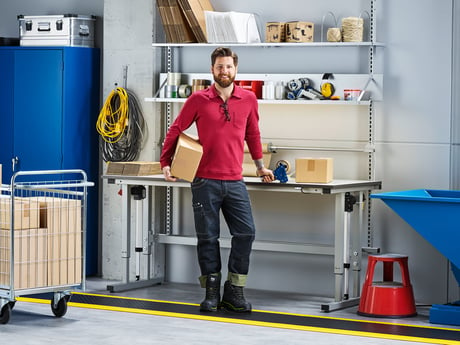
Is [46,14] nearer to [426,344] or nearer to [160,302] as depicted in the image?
[160,302]

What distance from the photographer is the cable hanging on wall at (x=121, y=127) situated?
26.6 feet

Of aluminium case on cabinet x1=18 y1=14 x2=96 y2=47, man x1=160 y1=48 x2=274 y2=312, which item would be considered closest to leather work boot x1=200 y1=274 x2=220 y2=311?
man x1=160 y1=48 x2=274 y2=312

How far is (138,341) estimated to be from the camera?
18.8ft

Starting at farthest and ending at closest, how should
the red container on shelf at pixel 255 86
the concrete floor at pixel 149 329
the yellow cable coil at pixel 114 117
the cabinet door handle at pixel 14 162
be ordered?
the cabinet door handle at pixel 14 162, the yellow cable coil at pixel 114 117, the red container on shelf at pixel 255 86, the concrete floor at pixel 149 329

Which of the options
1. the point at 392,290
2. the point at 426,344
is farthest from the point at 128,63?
the point at 426,344

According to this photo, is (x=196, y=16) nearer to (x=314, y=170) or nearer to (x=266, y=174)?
(x=266, y=174)

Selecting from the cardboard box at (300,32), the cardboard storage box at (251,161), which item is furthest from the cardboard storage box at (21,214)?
the cardboard box at (300,32)

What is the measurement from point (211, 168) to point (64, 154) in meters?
2.03

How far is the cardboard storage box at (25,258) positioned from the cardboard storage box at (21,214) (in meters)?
0.04

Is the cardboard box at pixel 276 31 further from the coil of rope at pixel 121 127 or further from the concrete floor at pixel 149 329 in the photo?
the concrete floor at pixel 149 329

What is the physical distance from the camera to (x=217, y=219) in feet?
22.1

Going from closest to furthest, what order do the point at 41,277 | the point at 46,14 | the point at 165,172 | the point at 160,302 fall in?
the point at 41,277 < the point at 165,172 < the point at 160,302 < the point at 46,14

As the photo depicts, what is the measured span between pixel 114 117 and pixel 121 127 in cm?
14

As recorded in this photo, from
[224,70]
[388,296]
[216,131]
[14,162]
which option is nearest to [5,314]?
[216,131]
